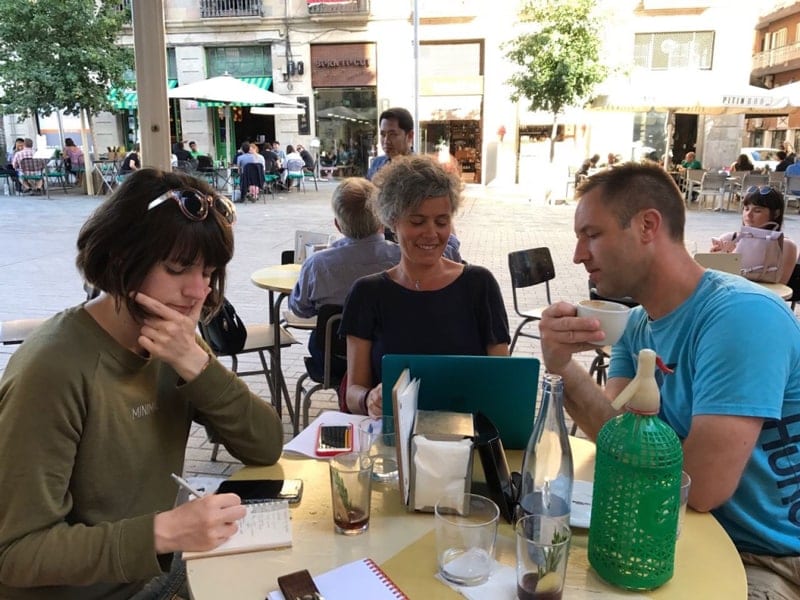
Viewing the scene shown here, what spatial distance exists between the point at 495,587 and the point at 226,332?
8.25 feet

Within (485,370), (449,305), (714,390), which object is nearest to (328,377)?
(449,305)

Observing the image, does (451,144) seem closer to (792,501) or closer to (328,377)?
(328,377)

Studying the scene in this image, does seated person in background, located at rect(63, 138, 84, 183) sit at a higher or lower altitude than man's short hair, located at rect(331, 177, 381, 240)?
higher

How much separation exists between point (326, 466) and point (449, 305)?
0.92 meters

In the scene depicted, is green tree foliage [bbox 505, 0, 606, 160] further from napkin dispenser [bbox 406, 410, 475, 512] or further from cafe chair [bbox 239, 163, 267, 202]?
napkin dispenser [bbox 406, 410, 475, 512]

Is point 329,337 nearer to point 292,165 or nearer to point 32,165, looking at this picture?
point 292,165

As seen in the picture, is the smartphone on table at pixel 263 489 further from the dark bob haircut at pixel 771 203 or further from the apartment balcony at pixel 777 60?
the apartment balcony at pixel 777 60

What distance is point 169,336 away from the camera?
132 cm

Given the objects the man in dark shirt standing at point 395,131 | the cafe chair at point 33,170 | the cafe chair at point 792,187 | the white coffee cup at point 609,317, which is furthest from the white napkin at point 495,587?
the cafe chair at point 33,170

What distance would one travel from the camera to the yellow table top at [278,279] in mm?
3841

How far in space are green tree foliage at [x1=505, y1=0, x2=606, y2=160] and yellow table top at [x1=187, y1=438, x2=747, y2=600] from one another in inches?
559

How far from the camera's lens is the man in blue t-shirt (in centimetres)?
132

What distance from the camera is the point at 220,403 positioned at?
1.49 metres

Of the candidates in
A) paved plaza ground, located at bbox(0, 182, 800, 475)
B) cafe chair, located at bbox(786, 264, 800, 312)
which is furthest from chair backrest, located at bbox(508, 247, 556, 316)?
cafe chair, located at bbox(786, 264, 800, 312)
